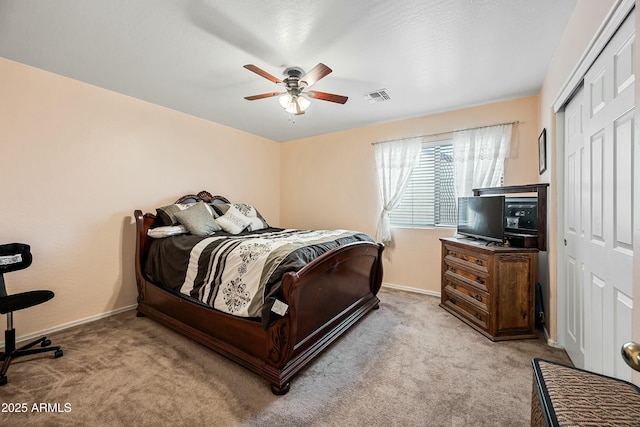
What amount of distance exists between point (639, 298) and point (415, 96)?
2689 millimetres

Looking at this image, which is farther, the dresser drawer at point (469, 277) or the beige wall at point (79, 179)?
the dresser drawer at point (469, 277)

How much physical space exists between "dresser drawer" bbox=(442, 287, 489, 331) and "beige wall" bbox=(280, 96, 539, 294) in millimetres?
500

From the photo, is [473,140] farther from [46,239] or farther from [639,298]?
[46,239]

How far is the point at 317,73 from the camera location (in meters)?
2.03

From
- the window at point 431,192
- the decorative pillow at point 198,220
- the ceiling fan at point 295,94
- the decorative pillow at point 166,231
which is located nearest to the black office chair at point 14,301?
the decorative pillow at point 166,231

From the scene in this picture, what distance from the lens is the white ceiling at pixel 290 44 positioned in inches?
66.2

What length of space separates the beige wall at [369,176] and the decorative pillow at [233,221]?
4.81 ft

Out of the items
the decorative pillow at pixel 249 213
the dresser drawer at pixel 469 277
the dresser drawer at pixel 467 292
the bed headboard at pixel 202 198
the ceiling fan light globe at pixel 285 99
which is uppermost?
the ceiling fan light globe at pixel 285 99

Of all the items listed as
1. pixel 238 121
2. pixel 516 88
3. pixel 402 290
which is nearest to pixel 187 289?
pixel 238 121

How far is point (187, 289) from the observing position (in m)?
2.33

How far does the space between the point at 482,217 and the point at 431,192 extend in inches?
38.3

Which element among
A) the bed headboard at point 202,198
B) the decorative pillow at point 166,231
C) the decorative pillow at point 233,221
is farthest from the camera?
the bed headboard at point 202,198

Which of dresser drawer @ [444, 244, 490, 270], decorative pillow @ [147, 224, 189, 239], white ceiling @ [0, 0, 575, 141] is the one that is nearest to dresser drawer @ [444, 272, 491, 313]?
dresser drawer @ [444, 244, 490, 270]

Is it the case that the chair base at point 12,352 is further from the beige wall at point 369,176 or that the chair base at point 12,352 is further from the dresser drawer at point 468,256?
the dresser drawer at point 468,256
